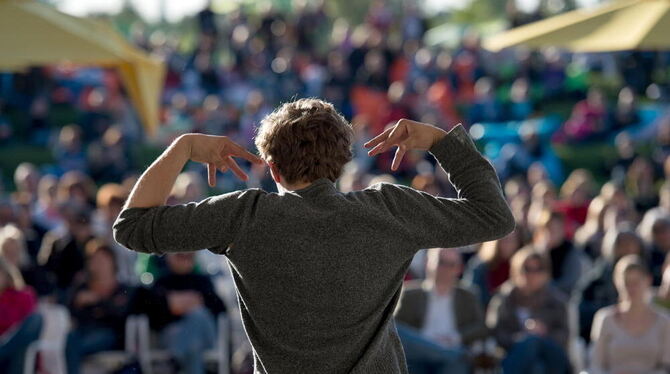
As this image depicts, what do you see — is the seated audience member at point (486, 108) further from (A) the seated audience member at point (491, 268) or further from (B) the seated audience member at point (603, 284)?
(B) the seated audience member at point (603, 284)

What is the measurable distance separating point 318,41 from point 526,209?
50.0 ft

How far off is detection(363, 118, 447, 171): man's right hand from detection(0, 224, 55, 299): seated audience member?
6.09 metres

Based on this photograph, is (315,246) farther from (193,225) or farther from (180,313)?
(180,313)

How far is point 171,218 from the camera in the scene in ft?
10.5

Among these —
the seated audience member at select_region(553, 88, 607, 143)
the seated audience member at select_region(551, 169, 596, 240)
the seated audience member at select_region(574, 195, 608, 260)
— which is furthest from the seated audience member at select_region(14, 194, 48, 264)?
the seated audience member at select_region(553, 88, 607, 143)

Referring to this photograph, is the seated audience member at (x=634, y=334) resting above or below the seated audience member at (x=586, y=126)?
above

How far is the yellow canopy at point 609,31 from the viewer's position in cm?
1043

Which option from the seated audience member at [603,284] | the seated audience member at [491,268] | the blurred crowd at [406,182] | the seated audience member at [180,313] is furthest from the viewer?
the seated audience member at [491,268]

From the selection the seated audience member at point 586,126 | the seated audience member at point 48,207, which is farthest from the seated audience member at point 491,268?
the seated audience member at point 586,126

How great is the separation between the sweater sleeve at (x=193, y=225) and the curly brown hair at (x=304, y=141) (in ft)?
0.34

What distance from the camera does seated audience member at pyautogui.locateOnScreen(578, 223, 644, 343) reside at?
9.22 meters

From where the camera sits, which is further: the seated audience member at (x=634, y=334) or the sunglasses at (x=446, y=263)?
the sunglasses at (x=446, y=263)

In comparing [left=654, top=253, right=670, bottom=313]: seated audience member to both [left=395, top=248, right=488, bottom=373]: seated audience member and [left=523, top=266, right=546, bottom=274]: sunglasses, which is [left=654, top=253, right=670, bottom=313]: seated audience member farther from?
[left=395, top=248, right=488, bottom=373]: seated audience member

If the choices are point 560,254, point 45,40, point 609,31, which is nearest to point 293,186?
point 45,40
